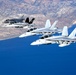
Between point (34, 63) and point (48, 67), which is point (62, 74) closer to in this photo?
point (48, 67)

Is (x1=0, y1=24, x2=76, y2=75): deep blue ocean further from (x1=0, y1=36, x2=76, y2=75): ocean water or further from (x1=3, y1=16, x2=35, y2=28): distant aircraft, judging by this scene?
(x1=3, y1=16, x2=35, y2=28): distant aircraft

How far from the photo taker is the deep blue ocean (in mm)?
122750

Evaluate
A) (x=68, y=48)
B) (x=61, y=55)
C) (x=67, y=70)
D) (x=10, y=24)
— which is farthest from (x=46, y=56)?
(x=10, y=24)

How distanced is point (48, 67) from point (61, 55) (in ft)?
65.9

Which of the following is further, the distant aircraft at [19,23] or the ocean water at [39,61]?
the ocean water at [39,61]

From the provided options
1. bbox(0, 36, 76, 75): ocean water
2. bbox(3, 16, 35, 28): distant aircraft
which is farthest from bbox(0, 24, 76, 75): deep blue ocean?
bbox(3, 16, 35, 28): distant aircraft

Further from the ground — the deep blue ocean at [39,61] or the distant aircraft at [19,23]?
the distant aircraft at [19,23]

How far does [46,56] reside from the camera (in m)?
149

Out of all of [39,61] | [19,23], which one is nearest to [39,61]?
[39,61]

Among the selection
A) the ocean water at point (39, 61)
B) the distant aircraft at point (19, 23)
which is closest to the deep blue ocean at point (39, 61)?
the ocean water at point (39, 61)

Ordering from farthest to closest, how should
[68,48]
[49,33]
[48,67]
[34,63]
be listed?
[68,48], [34,63], [48,67], [49,33]

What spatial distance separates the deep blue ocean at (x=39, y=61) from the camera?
12275cm

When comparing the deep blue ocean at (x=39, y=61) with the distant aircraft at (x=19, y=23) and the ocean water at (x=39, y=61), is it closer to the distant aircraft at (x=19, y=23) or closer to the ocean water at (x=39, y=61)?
the ocean water at (x=39, y=61)

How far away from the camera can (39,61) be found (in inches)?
5561
